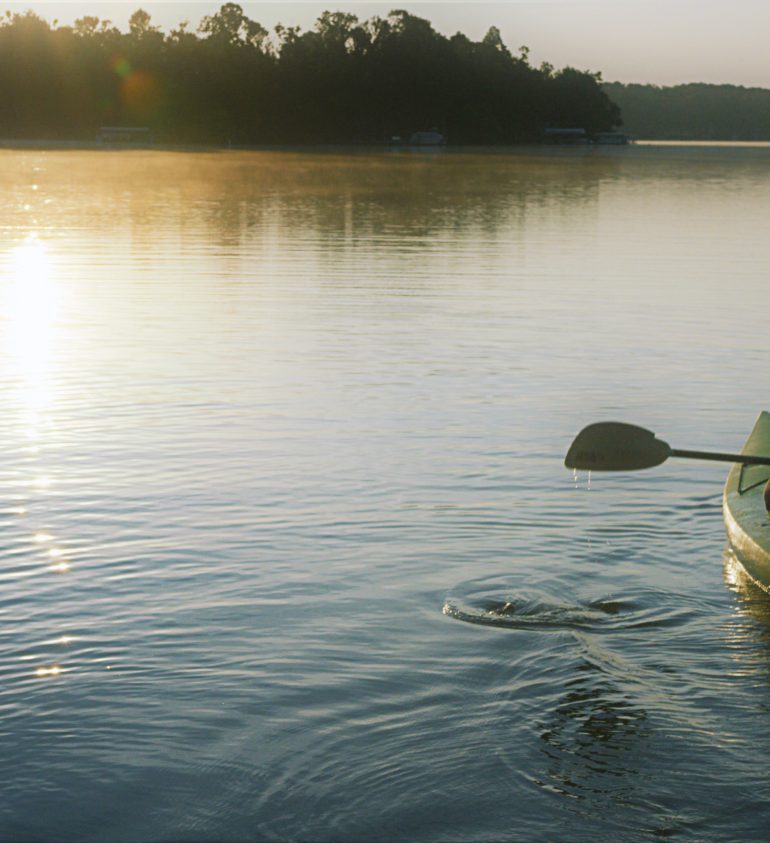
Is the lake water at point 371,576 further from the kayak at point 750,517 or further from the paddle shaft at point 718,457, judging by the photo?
the paddle shaft at point 718,457

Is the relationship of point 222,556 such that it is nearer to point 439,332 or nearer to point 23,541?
point 23,541

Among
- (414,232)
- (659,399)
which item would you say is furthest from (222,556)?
(414,232)

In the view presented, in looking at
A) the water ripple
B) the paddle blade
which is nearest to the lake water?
the water ripple

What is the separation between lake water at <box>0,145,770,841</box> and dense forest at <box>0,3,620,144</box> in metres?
149

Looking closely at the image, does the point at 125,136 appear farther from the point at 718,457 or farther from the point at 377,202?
the point at 718,457

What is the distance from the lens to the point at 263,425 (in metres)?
13.9

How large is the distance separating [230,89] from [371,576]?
168170 millimetres

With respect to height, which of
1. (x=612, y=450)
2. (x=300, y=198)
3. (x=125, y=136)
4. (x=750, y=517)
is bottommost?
(x=300, y=198)

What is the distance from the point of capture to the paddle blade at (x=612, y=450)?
875 centimetres

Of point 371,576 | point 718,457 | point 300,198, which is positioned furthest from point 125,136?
point 718,457

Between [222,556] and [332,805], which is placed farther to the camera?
[222,556]

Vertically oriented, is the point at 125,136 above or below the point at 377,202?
above

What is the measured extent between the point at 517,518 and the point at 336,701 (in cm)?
380

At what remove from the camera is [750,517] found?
31.6ft
